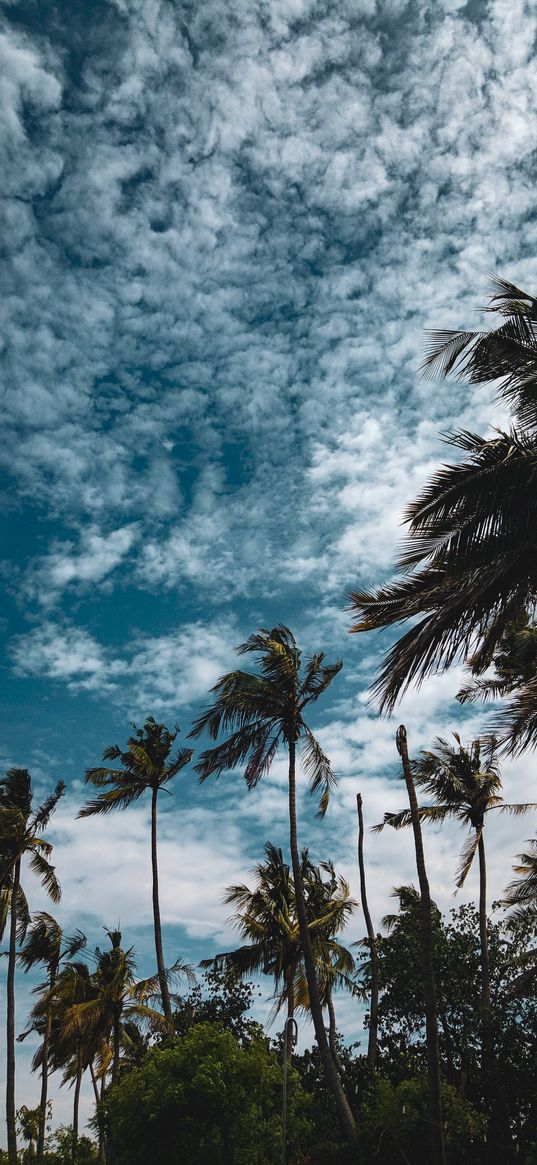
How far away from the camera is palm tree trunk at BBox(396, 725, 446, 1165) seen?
14.9 metres

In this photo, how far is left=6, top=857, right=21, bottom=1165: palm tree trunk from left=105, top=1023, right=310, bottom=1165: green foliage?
1012 centimetres

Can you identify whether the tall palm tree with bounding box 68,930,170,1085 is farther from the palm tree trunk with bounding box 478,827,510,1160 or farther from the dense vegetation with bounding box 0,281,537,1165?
the palm tree trunk with bounding box 478,827,510,1160

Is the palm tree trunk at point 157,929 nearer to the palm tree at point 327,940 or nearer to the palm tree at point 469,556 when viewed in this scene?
the palm tree at point 327,940

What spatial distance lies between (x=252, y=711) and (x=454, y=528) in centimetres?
1471

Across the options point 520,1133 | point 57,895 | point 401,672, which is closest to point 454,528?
point 401,672

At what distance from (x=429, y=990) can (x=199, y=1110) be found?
187 inches

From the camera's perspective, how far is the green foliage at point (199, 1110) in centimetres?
1443

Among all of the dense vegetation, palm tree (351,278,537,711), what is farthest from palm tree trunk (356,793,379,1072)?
palm tree (351,278,537,711)

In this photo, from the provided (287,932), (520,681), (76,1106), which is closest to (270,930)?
(287,932)

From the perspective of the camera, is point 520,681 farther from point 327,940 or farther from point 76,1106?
point 76,1106

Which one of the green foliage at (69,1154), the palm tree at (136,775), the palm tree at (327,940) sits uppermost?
the palm tree at (136,775)

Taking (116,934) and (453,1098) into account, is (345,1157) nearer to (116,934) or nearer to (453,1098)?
(453,1098)

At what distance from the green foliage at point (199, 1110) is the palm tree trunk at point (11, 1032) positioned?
398 inches

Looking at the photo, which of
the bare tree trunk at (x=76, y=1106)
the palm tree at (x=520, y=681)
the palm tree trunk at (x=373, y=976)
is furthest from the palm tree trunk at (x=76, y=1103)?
the palm tree at (x=520, y=681)
